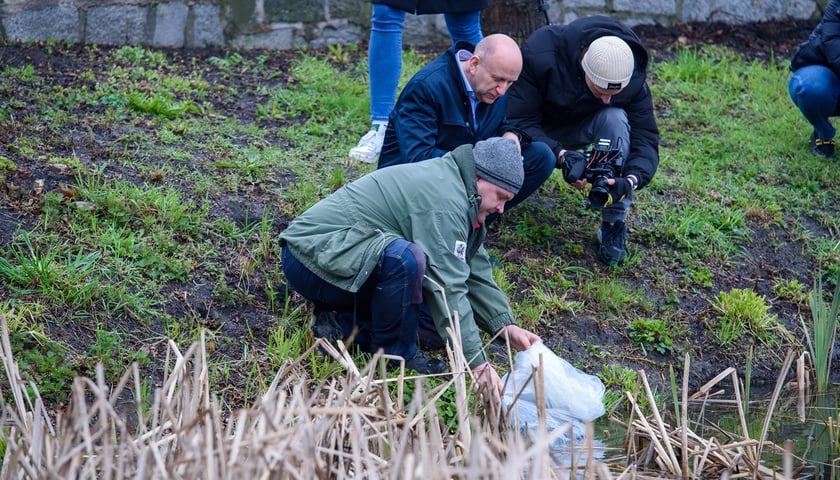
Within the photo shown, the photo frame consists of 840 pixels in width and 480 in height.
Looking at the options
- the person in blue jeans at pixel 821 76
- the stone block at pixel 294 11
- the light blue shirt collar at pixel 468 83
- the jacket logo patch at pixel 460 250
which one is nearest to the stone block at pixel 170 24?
the stone block at pixel 294 11

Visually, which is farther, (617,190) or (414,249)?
(617,190)

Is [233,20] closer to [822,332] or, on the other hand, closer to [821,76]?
[821,76]

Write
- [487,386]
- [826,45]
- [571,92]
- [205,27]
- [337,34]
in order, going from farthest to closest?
[337,34]
[205,27]
[826,45]
[571,92]
[487,386]

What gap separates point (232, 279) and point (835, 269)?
130 inches

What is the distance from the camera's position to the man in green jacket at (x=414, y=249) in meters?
3.24

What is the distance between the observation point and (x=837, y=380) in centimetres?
423

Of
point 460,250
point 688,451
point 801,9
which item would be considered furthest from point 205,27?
point 801,9

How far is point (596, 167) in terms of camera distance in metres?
4.45

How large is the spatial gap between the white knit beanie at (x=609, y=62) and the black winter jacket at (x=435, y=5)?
0.96 meters

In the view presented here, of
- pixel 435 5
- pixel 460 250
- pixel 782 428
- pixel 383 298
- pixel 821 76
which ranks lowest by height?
pixel 782 428

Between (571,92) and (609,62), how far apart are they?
292 millimetres

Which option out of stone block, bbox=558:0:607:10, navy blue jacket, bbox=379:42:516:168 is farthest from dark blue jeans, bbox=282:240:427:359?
stone block, bbox=558:0:607:10

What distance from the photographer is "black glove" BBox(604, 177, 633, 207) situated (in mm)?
4477

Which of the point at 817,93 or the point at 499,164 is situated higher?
the point at 817,93
